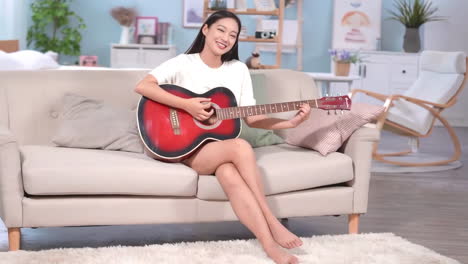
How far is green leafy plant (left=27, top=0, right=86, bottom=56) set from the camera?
8.71 m

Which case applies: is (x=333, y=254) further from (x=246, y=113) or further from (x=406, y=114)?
(x=406, y=114)

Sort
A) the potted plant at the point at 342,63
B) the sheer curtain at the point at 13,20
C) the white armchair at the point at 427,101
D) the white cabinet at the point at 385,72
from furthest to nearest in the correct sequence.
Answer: the white cabinet at the point at 385,72 → the sheer curtain at the point at 13,20 → the potted plant at the point at 342,63 → the white armchair at the point at 427,101

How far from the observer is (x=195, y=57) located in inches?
136

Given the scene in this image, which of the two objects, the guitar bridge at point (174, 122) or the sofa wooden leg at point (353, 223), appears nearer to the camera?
the guitar bridge at point (174, 122)

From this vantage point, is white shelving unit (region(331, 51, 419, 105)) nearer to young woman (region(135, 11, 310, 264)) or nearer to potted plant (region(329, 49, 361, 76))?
potted plant (region(329, 49, 361, 76))

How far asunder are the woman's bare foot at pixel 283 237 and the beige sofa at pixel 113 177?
318 millimetres

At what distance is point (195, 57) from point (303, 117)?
1.97ft

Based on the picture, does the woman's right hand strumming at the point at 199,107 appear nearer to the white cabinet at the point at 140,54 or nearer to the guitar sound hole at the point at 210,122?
the guitar sound hole at the point at 210,122

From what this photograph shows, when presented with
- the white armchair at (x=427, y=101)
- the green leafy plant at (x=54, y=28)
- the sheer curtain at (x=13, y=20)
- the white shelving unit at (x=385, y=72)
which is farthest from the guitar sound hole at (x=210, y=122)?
the green leafy plant at (x=54, y=28)

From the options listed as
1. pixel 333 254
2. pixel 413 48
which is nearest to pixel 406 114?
pixel 413 48

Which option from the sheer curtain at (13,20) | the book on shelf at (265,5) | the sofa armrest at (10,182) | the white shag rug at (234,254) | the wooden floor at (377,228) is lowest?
the wooden floor at (377,228)

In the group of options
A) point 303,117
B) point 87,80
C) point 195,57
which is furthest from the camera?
point 87,80

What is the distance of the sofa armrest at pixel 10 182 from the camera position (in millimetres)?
3016

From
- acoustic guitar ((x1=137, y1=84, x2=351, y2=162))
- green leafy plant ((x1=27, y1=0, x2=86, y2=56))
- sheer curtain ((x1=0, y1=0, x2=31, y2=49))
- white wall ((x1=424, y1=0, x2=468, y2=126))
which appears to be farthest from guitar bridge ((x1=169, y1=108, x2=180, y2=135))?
white wall ((x1=424, y1=0, x2=468, y2=126))
